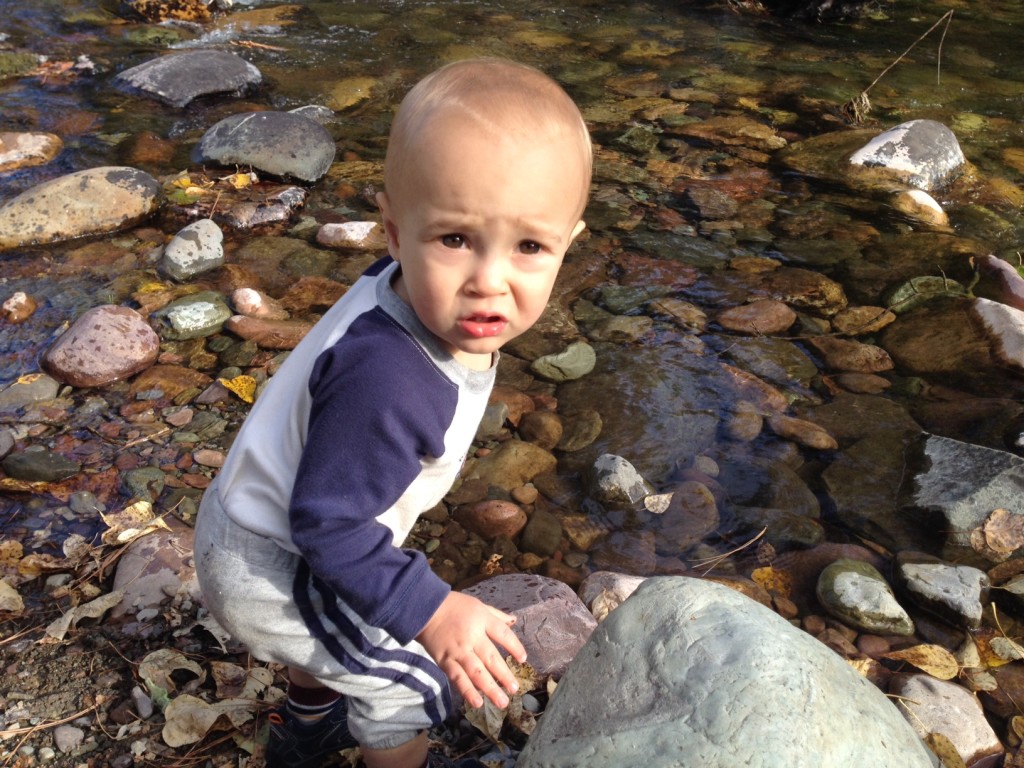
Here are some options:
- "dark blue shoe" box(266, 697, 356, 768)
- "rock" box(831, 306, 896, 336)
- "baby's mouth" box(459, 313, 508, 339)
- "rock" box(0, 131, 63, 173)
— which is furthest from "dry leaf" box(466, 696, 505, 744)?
"rock" box(0, 131, 63, 173)

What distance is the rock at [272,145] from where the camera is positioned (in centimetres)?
530

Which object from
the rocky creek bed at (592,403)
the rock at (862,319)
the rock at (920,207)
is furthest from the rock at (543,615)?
the rock at (920,207)

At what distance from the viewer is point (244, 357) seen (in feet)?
12.4

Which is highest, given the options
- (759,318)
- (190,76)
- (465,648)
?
(465,648)

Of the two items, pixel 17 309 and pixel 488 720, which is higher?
pixel 488 720

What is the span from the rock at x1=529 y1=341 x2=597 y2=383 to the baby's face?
83.5 inches

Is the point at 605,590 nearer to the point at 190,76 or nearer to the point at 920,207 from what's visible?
the point at 920,207

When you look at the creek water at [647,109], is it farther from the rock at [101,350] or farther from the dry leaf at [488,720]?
the dry leaf at [488,720]

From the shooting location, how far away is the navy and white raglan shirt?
1.55m

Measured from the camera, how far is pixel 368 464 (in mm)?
1559

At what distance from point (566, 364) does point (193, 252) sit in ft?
6.34

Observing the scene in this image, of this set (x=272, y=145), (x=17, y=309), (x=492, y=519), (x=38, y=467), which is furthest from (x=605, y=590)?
(x=272, y=145)

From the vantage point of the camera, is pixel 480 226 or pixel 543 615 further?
pixel 543 615

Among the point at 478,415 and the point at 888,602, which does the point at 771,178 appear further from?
the point at 478,415
